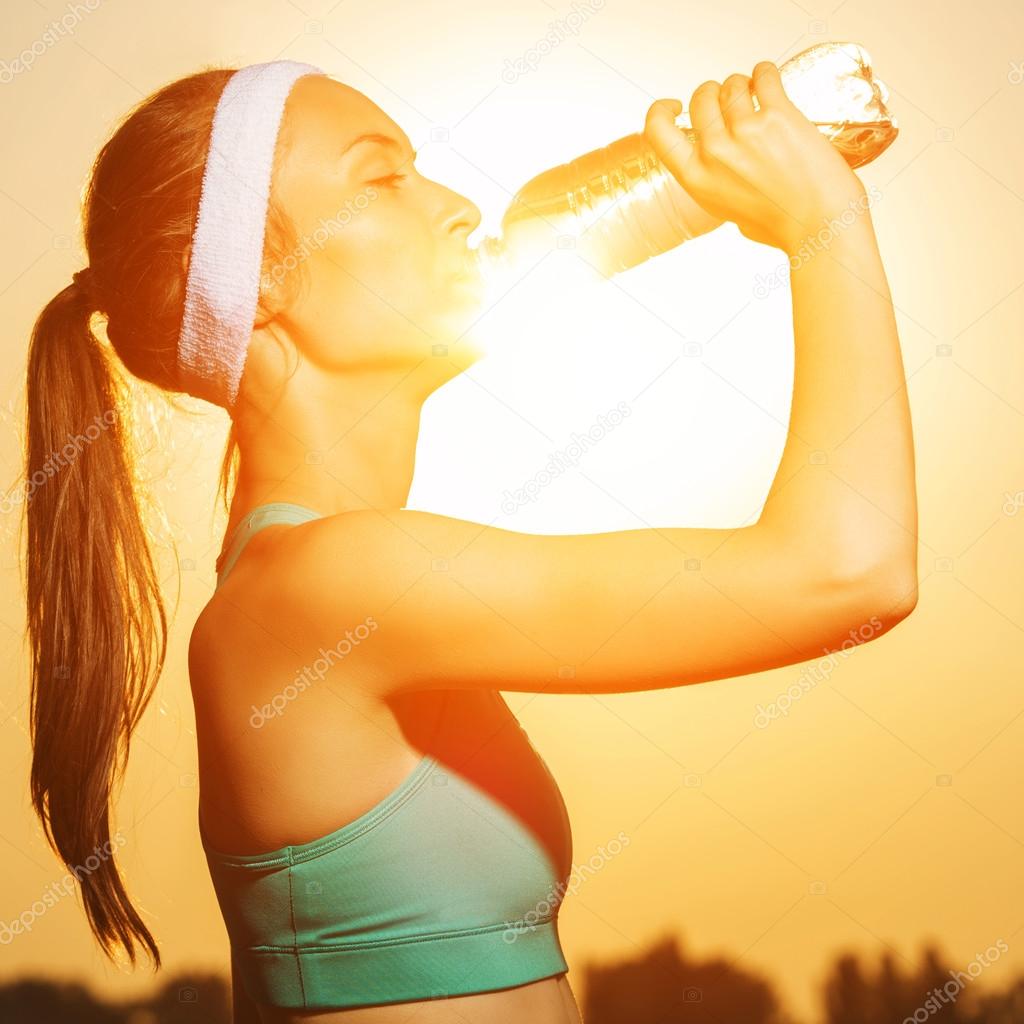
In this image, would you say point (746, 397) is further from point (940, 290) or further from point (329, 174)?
point (329, 174)

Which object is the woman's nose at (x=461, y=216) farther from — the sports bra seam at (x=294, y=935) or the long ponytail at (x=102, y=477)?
the sports bra seam at (x=294, y=935)

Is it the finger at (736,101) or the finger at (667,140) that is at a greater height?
the finger at (736,101)

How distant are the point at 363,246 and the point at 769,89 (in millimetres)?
321

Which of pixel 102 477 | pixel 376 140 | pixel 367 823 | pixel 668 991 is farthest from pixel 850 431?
pixel 668 991

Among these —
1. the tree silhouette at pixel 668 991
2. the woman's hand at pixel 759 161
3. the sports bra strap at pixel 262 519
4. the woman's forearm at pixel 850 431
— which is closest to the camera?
the woman's forearm at pixel 850 431

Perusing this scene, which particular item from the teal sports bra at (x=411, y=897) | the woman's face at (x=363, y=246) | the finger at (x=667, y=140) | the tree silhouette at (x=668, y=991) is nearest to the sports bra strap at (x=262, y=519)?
the teal sports bra at (x=411, y=897)

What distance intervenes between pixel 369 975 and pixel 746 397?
1307 mm

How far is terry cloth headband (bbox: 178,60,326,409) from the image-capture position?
2.86ft

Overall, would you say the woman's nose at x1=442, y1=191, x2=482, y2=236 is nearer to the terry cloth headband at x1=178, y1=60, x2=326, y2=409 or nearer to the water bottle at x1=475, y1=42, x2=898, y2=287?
the water bottle at x1=475, y1=42, x2=898, y2=287

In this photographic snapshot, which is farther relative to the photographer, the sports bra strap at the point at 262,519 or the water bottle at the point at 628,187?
the water bottle at the point at 628,187

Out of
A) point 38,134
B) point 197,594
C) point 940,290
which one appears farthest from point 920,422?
point 38,134

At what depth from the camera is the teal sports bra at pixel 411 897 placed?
73 cm

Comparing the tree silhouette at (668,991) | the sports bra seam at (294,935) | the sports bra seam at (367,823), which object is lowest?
the tree silhouette at (668,991)

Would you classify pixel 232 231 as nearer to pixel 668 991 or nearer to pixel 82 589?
pixel 82 589
